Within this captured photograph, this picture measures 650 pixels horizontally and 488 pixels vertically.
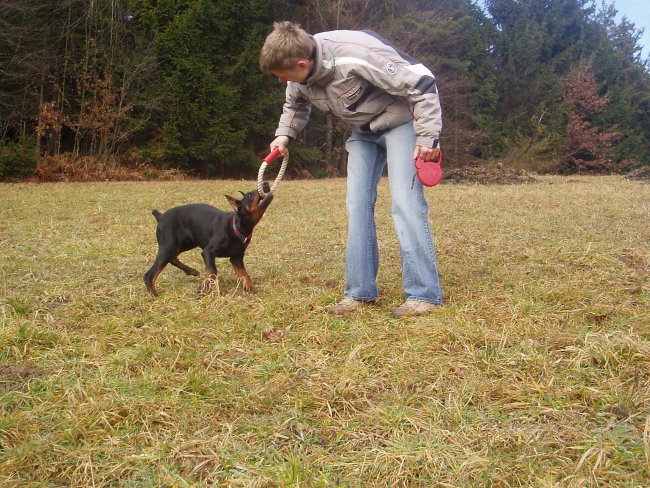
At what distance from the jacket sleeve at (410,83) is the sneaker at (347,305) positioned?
3.61ft

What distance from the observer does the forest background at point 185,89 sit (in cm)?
1670

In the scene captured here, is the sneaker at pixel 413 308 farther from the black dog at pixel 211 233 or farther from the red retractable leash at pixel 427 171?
the black dog at pixel 211 233

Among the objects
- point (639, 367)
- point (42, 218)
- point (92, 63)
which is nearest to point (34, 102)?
point (92, 63)

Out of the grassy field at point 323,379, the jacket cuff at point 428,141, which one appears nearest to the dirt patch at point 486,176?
the grassy field at point 323,379

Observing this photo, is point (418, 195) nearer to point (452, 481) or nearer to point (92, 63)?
point (452, 481)

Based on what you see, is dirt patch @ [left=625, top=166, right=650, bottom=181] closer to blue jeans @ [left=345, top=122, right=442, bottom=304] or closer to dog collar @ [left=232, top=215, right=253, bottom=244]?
blue jeans @ [left=345, top=122, right=442, bottom=304]

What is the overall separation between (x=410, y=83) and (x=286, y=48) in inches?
29.1

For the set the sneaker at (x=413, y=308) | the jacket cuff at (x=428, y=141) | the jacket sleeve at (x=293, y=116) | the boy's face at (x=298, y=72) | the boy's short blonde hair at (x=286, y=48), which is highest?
the boy's short blonde hair at (x=286, y=48)

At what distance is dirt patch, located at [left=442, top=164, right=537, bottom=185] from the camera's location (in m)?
16.1

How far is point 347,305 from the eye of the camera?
3.74m

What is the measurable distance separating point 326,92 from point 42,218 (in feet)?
20.3

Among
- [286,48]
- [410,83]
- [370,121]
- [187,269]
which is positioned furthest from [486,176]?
[286,48]

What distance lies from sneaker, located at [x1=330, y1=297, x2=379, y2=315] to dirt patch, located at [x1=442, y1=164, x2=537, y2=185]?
1267 centimetres

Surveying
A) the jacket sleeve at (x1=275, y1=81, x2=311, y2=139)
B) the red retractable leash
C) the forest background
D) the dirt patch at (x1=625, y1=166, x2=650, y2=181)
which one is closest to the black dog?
the jacket sleeve at (x1=275, y1=81, x2=311, y2=139)
